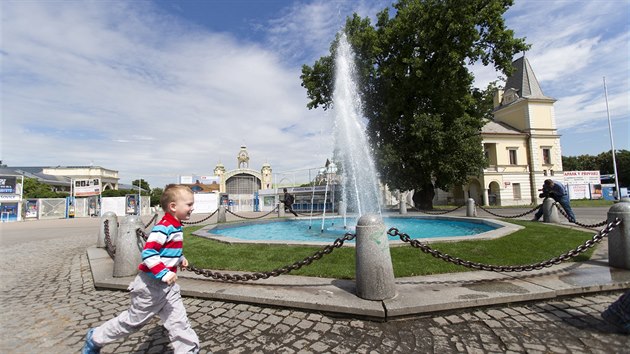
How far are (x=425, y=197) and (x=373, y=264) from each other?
24.9 metres

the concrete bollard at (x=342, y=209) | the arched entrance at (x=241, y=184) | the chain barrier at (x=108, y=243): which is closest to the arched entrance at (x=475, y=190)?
the concrete bollard at (x=342, y=209)

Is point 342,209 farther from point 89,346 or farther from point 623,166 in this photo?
point 623,166

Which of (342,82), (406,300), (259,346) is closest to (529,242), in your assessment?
(406,300)

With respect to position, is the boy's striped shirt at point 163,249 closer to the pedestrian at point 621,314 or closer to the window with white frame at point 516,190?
the pedestrian at point 621,314

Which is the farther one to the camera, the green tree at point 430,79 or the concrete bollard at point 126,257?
the green tree at point 430,79

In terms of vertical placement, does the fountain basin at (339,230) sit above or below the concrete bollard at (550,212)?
below

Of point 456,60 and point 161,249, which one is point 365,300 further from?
point 456,60

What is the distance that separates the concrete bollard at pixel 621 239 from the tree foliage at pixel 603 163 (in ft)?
220

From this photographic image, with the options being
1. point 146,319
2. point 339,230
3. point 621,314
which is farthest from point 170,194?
point 339,230

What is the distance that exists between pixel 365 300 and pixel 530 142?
48.7 metres

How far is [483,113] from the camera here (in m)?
25.9

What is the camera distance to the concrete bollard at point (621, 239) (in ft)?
15.4

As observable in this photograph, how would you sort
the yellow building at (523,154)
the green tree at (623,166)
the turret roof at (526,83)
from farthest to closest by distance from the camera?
the green tree at (623,166), the turret roof at (526,83), the yellow building at (523,154)

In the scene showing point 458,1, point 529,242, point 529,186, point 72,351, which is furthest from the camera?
point 529,186
